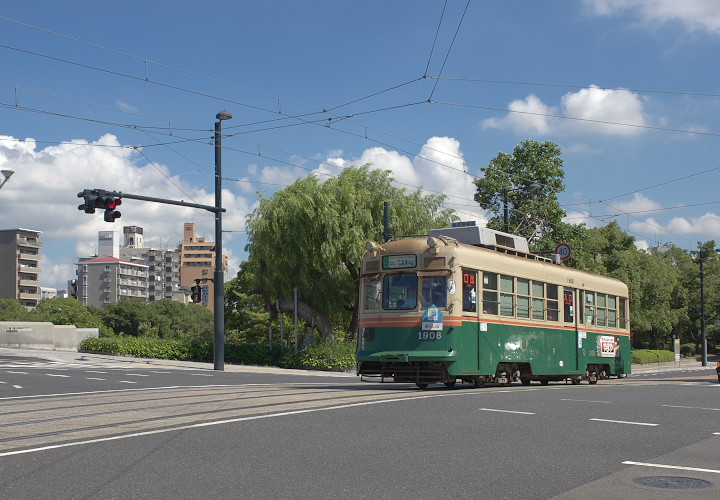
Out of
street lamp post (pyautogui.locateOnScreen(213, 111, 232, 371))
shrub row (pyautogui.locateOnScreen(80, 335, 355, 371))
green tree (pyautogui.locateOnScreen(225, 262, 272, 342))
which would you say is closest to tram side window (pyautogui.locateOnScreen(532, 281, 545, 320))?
street lamp post (pyautogui.locateOnScreen(213, 111, 232, 371))

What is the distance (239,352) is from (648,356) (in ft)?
117

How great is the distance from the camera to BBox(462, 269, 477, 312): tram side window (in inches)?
699

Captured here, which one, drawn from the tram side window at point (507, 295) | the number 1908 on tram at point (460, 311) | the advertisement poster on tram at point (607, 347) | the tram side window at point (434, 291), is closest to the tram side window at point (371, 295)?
the number 1908 on tram at point (460, 311)

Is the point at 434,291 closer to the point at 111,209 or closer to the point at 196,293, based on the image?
→ the point at 111,209

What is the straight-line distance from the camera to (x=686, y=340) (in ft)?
306

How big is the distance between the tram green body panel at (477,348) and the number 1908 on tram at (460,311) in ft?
0.07

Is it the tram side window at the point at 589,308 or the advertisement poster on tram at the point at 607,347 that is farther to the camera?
the advertisement poster on tram at the point at 607,347

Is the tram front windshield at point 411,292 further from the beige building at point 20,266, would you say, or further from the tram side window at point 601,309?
the beige building at point 20,266

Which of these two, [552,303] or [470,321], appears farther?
[552,303]

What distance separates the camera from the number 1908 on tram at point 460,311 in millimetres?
17453

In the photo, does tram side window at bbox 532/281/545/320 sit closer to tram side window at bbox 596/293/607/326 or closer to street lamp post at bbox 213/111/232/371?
tram side window at bbox 596/293/607/326

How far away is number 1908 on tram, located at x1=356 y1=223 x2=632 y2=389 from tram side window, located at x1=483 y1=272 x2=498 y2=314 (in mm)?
23

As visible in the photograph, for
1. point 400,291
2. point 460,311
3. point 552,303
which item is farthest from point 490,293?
point 552,303

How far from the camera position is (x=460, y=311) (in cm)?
1753
